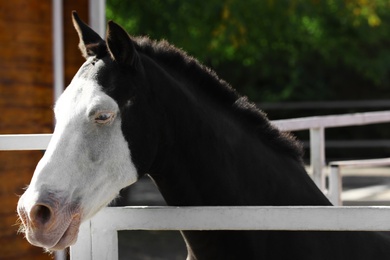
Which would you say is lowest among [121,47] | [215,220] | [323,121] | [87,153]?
[215,220]

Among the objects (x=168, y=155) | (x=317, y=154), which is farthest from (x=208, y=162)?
(x=317, y=154)

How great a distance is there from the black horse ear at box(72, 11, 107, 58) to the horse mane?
147 millimetres

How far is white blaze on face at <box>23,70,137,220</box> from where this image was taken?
111 inches

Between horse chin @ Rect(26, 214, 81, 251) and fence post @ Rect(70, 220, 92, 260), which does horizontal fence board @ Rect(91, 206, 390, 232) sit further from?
horse chin @ Rect(26, 214, 81, 251)

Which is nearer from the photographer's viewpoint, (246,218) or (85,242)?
(246,218)

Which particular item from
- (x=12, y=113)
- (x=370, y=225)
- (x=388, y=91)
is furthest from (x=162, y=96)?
(x=388, y=91)

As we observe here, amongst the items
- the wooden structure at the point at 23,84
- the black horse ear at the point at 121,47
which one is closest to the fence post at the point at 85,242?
the black horse ear at the point at 121,47

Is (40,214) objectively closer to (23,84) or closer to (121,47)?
(121,47)

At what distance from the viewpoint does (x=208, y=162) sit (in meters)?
3.15

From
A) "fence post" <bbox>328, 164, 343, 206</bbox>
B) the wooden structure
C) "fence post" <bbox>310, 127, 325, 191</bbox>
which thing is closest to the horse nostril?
"fence post" <bbox>328, 164, 343, 206</bbox>

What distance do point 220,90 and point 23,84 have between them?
2.96 m

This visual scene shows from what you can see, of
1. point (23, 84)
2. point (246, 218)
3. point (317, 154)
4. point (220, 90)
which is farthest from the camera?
point (23, 84)

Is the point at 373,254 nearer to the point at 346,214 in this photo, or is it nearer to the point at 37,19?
the point at 346,214

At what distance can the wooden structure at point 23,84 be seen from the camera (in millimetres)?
5805
